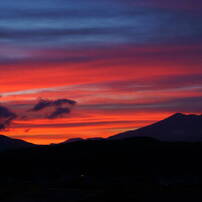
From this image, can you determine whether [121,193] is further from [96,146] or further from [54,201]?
[96,146]

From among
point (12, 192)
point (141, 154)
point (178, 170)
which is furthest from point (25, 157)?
point (12, 192)

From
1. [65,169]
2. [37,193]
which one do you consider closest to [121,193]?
[37,193]

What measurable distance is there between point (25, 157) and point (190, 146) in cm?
5433

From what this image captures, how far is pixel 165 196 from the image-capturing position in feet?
221

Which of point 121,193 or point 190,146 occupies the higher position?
point 190,146

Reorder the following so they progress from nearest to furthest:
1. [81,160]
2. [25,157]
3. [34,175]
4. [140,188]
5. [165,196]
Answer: [165,196] < [140,188] < [34,175] < [81,160] < [25,157]

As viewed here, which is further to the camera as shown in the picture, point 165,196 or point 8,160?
point 8,160

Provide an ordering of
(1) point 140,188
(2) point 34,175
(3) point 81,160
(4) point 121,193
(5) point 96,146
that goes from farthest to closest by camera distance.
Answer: (5) point 96,146
(3) point 81,160
(2) point 34,175
(1) point 140,188
(4) point 121,193

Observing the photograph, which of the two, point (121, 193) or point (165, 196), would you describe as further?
point (165, 196)

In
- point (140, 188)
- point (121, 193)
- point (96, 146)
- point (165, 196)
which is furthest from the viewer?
point (96, 146)

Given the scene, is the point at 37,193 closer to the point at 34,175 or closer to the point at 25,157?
the point at 34,175

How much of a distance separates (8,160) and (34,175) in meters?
21.3

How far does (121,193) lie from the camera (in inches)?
2400

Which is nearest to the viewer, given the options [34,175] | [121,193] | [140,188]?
[121,193]
